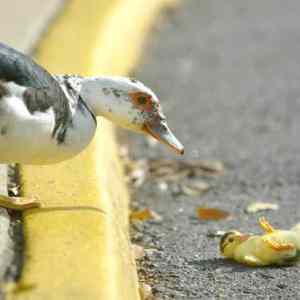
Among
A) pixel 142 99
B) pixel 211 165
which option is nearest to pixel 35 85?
pixel 142 99

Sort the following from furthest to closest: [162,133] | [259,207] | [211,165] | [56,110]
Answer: [211,165]
[259,207]
[162,133]
[56,110]

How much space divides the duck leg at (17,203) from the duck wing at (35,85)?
0.77ft

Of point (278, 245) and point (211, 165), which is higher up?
point (211, 165)

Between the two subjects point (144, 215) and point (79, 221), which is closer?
point (79, 221)

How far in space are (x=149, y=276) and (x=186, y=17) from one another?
17.3 feet

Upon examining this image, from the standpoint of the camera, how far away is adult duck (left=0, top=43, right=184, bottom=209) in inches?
144

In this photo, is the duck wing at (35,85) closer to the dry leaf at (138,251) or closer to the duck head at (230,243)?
the dry leaf at (138,251)

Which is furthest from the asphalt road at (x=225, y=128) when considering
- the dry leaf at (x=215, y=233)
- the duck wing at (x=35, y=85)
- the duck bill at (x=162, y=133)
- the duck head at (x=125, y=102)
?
the duck wing at (x=35, y=85)

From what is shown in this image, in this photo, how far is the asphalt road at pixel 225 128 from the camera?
3.86 m

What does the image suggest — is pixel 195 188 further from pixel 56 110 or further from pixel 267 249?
pixel 56 110

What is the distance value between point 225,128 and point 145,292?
279cm

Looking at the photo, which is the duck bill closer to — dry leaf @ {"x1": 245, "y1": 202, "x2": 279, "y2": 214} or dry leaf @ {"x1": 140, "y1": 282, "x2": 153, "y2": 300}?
dry leaf @ {"x1": 140, "y1": 282, "x2": 153, "y2": 300}

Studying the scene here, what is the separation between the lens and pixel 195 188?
211 inches

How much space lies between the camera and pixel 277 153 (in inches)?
233
